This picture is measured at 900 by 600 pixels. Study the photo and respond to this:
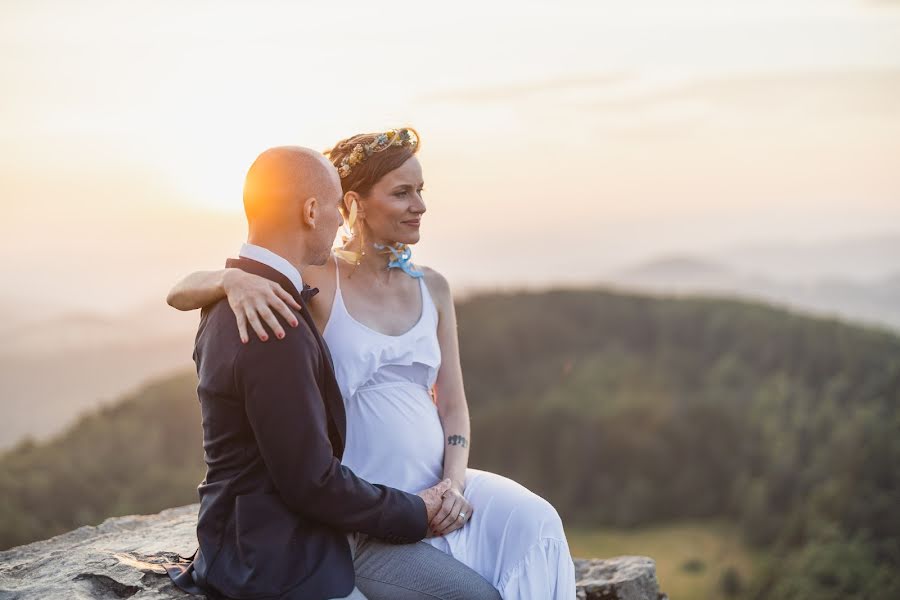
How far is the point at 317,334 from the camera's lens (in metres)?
3.24

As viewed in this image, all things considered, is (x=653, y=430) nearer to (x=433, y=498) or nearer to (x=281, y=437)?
(x=433, y=498)

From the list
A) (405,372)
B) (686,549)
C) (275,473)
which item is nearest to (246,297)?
(275,473)

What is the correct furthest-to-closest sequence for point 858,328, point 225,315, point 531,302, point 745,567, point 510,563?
point 531,302 → point 858,328 → point 745,567 → point 510,563 → point 225,315

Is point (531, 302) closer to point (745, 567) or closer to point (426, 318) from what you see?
point (745, 567)

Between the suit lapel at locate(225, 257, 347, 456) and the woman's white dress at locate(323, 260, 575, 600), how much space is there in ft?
2.45

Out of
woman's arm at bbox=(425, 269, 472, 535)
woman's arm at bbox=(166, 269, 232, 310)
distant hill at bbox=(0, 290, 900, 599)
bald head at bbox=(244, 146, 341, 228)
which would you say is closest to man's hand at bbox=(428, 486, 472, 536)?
woman's arm at bbox=(425, 269, 472, 535)

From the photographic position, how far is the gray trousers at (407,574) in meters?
3.47

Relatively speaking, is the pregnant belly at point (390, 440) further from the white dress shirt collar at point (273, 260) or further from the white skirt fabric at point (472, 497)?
the white dress shirt collar at point (273, 260)

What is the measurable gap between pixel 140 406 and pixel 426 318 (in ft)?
42.1

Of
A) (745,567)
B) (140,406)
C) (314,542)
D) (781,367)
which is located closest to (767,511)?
(745,567)

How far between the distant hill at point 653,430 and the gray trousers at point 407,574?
1018 centimetres

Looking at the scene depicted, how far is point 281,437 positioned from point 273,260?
0.69m

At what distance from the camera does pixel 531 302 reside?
822 inches

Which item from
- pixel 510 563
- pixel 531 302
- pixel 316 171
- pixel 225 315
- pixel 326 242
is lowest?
pixel 531 302
